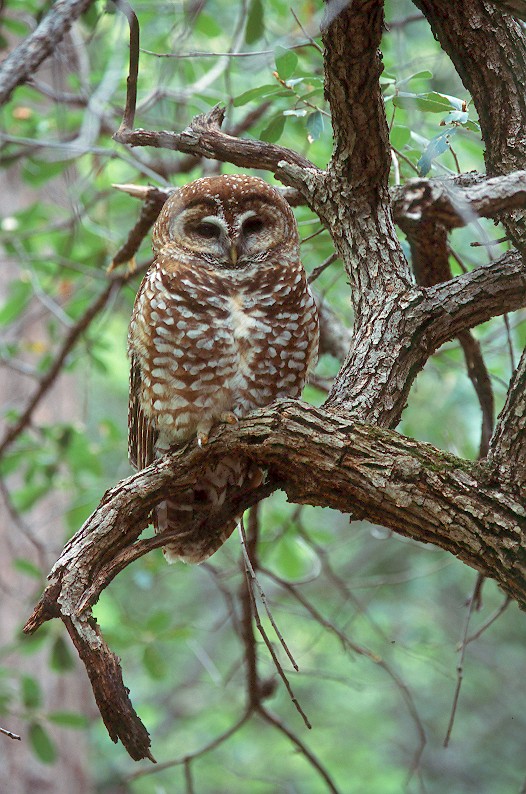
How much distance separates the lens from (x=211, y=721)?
7645 mm

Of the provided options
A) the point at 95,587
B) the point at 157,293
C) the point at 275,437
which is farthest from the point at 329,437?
the point at 157,293

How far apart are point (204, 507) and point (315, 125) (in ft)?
4.12

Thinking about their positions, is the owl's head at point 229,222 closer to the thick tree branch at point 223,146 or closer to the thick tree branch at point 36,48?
the thick tree branch at point 223,146

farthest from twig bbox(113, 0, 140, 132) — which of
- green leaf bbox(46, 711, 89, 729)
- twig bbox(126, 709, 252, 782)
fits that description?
green leaf bbox(46, 711, 89, 729)

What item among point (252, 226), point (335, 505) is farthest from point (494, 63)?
point (335, 505)

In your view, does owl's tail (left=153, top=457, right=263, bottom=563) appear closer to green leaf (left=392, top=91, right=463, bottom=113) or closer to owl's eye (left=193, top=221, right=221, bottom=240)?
owl's eye (left=193, top=221, right=221, bottom=240)

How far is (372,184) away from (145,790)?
25.0ft

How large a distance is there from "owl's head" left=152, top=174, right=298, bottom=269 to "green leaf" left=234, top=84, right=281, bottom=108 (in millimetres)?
238

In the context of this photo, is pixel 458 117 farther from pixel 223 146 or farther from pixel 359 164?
→ pixel 223 146

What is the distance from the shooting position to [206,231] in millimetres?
2646

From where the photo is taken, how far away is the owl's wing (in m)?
2.67

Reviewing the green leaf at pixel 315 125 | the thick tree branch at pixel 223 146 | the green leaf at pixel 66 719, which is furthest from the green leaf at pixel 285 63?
the green leaf at pixel 66 719

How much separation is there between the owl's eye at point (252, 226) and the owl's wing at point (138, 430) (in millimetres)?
530

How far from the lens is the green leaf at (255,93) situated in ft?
8.64
